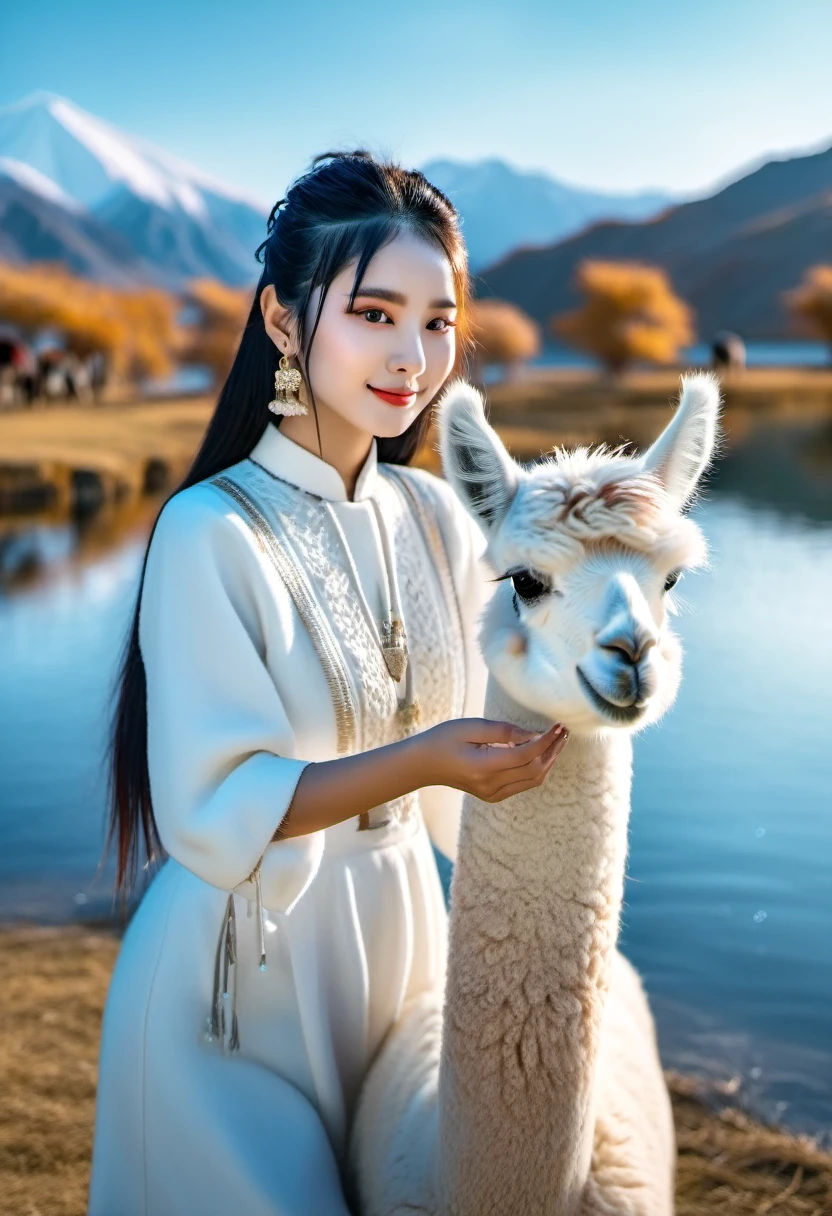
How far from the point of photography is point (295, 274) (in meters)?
1.32

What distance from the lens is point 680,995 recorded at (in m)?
3.65

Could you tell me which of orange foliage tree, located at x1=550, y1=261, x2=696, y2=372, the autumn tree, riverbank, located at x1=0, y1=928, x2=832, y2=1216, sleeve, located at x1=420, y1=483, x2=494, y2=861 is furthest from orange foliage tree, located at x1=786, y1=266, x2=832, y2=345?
sleeve, located at x1=420, y1=483, x2=494, y2=861

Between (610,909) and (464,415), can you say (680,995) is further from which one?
(464,415)

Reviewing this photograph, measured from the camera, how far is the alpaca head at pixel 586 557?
0.96m

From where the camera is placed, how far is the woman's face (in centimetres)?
126

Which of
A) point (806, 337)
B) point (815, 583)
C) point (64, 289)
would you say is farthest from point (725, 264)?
point (815, 583)

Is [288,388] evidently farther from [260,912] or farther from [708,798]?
[708,798]

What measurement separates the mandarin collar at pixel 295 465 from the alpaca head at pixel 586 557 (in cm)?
29

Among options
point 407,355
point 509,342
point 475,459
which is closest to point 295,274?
point 407,355

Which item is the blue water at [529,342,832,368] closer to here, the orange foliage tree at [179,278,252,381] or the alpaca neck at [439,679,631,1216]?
the orange foliage tree at [179,278,252,381]

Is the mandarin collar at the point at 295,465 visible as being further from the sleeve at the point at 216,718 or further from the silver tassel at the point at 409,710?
the silver tassel at the point at 409,710

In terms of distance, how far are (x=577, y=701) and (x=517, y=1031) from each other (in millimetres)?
382

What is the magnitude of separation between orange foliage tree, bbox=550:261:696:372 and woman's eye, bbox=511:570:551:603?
1030 inches

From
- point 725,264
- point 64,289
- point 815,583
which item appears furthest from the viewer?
point 725,264
